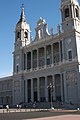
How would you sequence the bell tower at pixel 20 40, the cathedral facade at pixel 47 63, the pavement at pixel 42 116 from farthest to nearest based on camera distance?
the bell tower at pixel 20 40
the cathedral facade at pixel 47 63
the pavement at pixel 42 116

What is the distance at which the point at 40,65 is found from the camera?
63469mm

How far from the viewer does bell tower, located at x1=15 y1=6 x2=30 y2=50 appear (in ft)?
232

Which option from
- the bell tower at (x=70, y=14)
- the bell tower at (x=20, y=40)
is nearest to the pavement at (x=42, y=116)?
the bell tower at (x=70, y=14)

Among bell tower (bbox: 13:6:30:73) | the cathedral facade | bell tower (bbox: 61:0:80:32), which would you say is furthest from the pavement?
bell tower (bbox: 13:6:30:73)

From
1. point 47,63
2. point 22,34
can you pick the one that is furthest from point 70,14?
point 22,34

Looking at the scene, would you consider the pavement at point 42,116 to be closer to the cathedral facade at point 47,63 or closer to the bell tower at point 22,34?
the cathedral facade at point 47,63

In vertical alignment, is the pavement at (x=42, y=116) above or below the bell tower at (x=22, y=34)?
below

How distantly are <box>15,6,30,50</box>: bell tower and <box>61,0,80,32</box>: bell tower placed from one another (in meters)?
18.2

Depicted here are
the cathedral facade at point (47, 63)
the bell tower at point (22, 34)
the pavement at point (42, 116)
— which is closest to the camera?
the pavement at point (42, 116)

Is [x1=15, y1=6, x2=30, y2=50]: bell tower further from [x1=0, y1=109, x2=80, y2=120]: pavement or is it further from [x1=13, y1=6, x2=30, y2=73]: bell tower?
[x1=0, y1=109, x2=80, y2=120]: pavement

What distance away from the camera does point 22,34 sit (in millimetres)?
71188

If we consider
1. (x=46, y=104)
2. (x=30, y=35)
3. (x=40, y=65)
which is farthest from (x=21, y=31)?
(x=46, y=104)

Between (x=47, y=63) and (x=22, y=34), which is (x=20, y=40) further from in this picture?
(x=47, y=63)

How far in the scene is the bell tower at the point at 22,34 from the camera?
70.7 meters
